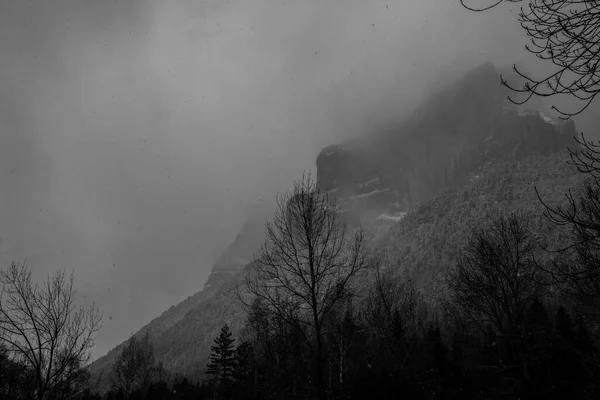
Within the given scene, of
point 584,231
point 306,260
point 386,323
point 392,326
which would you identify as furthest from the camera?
point 386,323

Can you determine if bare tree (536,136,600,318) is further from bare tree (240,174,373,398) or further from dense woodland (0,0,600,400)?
bare tree (240,174,373,398)

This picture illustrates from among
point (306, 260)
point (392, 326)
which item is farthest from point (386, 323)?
point (306, 260)

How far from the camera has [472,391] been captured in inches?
965

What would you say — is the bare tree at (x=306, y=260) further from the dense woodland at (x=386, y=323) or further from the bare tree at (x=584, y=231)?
the bare tree at (x=584, y=231)

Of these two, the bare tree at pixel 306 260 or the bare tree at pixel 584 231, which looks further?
the bare tree at pixel 306 260

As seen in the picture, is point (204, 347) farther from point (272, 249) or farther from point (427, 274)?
point (272, 249)

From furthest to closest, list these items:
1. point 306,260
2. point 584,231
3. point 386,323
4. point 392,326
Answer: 1. point 386,323
2. point 392,326
3. point 306,260
4. point 584,231

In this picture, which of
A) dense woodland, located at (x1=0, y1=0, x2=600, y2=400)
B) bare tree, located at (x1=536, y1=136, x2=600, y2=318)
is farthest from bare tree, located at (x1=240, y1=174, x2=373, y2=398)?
bare tree, located at (x1=536, y1=136, x2=600, y2=318)

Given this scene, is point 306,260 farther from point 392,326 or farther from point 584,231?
point 392,326

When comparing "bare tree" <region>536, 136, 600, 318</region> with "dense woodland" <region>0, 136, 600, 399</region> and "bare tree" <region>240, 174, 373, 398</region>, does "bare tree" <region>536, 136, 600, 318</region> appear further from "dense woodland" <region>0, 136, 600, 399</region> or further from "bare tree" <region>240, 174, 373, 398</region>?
"bare tree" <region>240, 174, 373, 398</region>

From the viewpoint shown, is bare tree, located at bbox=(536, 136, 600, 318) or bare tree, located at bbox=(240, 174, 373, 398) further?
bare tree, located at bbox=(240, 174, 373, 398)

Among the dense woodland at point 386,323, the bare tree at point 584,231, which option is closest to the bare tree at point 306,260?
the dense woodland at point 386,323

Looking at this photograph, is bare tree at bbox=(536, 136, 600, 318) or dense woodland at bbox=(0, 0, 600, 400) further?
dense woodland at bbox=(0, 0, 600, 400)

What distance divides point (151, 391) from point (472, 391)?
29.6 m
